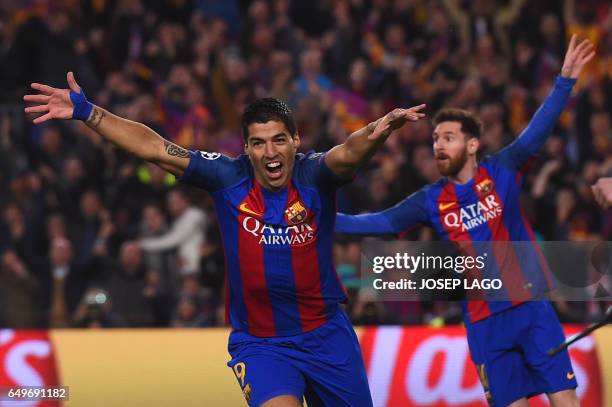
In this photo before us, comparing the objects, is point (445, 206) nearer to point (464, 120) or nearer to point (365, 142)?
point (464, 120)

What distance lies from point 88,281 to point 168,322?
1042 millimetres

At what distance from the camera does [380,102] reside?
1292cm

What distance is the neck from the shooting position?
757 cm

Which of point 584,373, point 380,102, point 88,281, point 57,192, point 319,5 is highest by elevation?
point 319,5

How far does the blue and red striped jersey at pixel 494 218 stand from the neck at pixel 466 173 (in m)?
0.03

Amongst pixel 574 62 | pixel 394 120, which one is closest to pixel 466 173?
pixel 574 62

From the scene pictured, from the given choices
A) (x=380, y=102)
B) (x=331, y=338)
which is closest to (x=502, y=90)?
(x=380, y=102)

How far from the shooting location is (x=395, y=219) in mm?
7582

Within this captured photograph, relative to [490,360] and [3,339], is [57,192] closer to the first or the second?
[3,339]

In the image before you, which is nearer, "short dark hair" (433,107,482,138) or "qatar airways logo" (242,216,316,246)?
"qatar airways logo" (242,216,316,246)

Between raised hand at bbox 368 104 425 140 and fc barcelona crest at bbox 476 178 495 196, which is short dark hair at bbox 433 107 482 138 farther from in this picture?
raised hand at bbox 368 104 425 140

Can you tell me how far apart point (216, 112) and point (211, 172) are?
7.00 m

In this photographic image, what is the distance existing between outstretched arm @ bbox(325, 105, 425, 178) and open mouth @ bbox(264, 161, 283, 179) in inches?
9.2

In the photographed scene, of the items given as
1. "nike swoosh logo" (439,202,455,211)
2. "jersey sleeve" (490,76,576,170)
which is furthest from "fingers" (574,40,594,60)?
"nike swoosh logo" (439,202,455,211)
